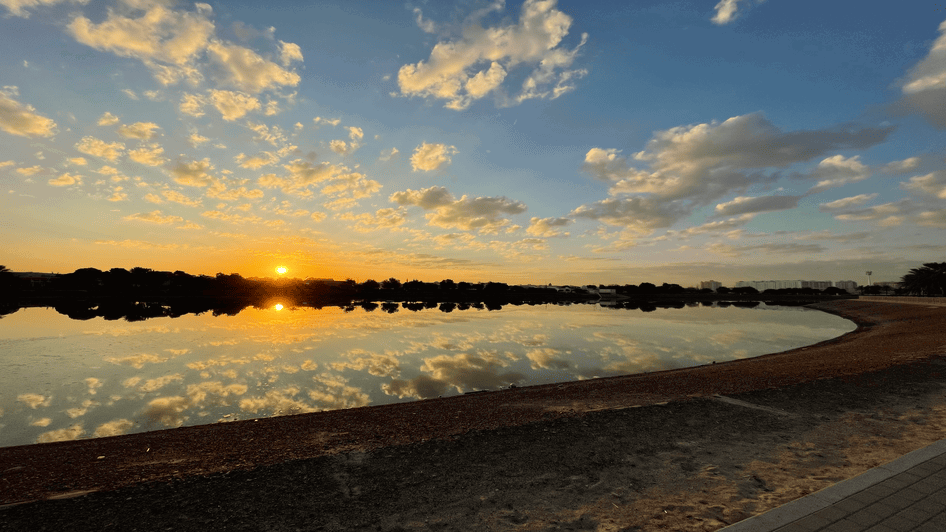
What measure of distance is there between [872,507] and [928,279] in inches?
5376

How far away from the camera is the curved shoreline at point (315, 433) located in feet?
27.7

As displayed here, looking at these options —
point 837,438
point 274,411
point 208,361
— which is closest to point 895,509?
point 837,438

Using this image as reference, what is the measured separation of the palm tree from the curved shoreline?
4645 inches

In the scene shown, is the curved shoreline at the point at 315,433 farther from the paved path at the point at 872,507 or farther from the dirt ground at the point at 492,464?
the paved path at the point at 872,507

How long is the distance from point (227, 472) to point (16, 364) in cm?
2656

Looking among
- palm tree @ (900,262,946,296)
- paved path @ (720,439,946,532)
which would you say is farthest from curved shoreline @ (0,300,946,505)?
palm tree @ (900,262,946,296)

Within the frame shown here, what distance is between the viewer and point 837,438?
9070 millimetres

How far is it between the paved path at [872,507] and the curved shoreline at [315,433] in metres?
6.14

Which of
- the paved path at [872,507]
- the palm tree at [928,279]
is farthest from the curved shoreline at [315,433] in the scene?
the palm tree at [928,279]

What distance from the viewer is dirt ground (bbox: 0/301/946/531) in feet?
20.7

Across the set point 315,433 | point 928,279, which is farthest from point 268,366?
point 928,279

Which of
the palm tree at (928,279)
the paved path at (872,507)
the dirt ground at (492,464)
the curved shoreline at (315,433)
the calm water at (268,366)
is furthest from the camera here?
the palm tree at (928,279)

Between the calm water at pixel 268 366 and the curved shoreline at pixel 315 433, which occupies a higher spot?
the curved shoreline at pixel 315 433

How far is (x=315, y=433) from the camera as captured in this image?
11.1 meters
